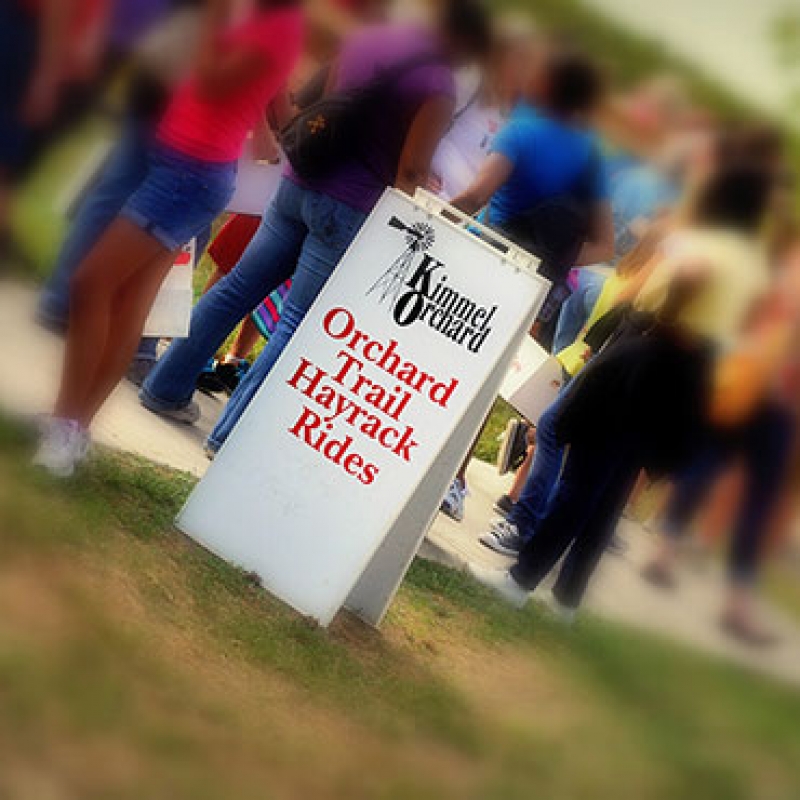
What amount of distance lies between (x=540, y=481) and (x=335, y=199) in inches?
53.4

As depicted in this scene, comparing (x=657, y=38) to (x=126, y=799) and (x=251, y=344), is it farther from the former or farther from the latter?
(x=251, y=344)

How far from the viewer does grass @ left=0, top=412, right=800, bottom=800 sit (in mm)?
2631

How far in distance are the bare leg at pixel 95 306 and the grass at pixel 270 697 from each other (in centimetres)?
15

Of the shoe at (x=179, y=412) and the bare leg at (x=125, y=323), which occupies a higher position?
the bare leg at (x=125, y=323)

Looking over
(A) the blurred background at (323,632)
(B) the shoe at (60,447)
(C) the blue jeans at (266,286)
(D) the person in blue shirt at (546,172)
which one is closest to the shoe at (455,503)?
(D) the person in blue shirt at (546,172)

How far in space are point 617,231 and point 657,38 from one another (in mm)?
2054

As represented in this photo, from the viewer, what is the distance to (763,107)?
2.72 metres

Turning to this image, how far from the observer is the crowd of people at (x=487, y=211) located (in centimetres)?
317

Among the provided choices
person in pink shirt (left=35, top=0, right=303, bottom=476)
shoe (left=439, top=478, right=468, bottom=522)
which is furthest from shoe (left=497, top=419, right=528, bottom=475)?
person in pink shirt (left=35, top=0, right=303, bottom=476)

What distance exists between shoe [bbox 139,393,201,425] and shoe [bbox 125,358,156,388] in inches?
6.9

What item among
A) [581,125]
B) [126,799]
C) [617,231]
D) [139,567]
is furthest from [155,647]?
[617,231]

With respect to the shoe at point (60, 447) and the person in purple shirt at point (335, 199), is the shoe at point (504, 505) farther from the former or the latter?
the shoe at point (60, 447)

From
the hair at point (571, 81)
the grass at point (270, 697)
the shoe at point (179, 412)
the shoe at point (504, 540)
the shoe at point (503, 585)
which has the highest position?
the hair at point (571, 81)

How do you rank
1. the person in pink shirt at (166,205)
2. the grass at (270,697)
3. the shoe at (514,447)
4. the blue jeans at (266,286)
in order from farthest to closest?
the shoe at (514,447), the blue jeans at (266,286), the person in pink shirt at (166,205), the grass at (270,697)
